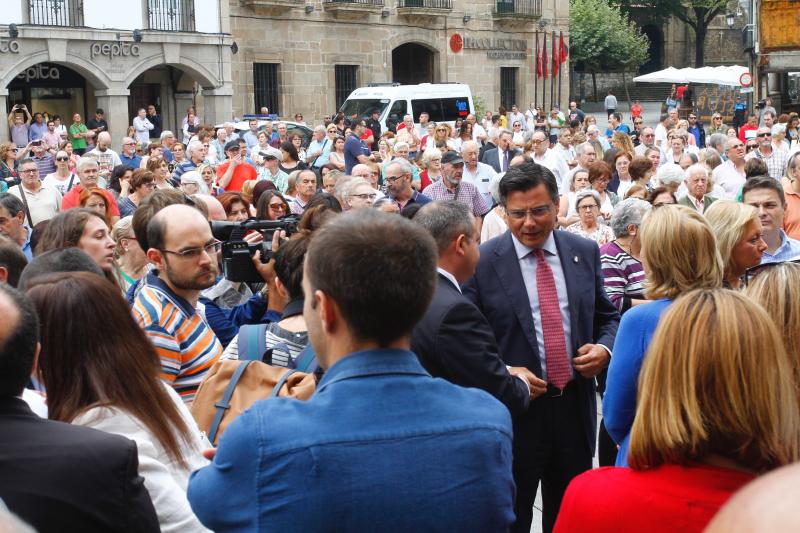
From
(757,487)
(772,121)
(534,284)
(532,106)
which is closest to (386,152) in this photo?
(772,121)

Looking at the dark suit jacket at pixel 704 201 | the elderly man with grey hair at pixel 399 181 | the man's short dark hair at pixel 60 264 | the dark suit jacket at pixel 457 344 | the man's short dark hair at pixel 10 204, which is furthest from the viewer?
the elderly man with grey hair at pixel 399 181

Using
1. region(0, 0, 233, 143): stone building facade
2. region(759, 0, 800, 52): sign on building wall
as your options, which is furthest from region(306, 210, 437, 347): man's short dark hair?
region(0, 0, 233, 143): stone building facade

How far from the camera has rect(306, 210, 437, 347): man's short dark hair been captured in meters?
2.17

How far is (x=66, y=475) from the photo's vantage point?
230cm

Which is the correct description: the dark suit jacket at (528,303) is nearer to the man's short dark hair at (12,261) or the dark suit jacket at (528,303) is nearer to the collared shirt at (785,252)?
the collared shirt at (785,252)

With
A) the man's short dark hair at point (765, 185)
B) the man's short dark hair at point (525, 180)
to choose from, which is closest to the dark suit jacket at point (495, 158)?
the man's short dark hair at point (765, 185)

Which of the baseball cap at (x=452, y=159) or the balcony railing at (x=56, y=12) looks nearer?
the baseball cap at (x=452, y=159)

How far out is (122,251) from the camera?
19.8 ft

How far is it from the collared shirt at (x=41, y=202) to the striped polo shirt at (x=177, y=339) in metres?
5.74

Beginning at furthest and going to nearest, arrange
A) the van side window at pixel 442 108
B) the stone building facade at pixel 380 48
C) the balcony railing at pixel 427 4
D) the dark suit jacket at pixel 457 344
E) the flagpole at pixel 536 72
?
1. the flagpole at pixel 536 72
2. the balcony railing at pixel 427 4
3. the stone building facade at pixel 380 48
4. the van side window at pixel 442 108
5. the dark suit jacket at pixel 457 344

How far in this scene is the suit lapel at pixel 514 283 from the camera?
432 centimetres

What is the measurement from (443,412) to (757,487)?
1.23m

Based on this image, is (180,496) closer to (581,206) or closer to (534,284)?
(534,284)

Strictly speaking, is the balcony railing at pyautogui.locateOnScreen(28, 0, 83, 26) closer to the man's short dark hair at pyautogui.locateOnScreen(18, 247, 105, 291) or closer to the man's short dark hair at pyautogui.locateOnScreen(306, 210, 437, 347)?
the man's short dark hair at pyautogui.locateOnScreen(18, 247, 105, 291)
